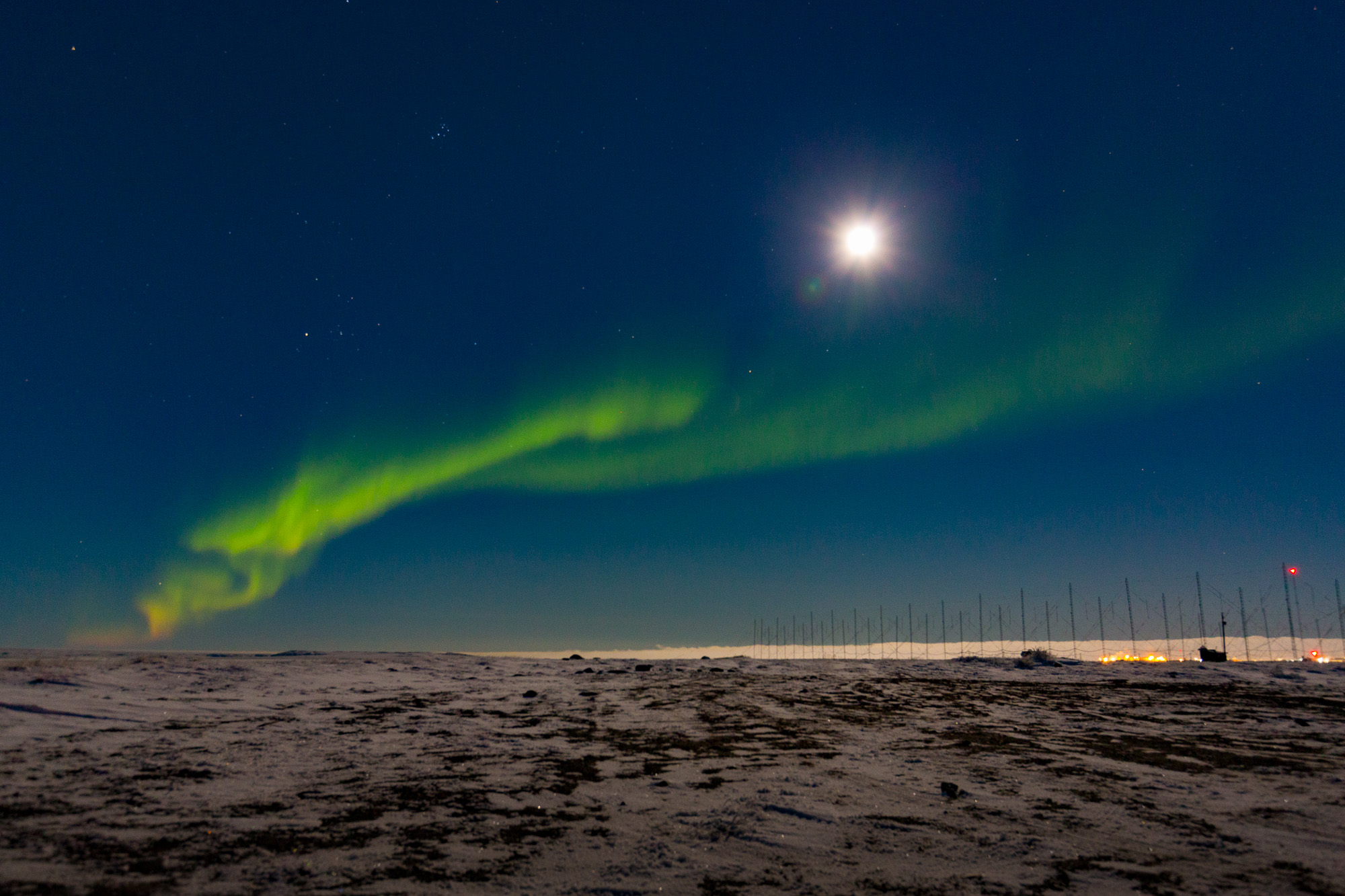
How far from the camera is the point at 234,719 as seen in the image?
1323 cm

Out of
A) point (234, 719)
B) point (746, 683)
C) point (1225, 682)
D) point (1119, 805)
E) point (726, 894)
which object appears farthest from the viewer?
point (1225, 682)

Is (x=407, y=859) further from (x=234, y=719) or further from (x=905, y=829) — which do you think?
(x=234, y=719)

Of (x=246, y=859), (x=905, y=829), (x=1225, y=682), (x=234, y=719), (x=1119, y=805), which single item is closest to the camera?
(x=246, y=859)

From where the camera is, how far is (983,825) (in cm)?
706

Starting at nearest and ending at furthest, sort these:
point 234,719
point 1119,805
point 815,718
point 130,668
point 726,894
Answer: point 726,894 → point 1119,805 → point 234,719 → point 815,718 → point 130,668

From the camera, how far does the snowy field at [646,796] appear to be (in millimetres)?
5594

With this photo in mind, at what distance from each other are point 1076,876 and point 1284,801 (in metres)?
4.32

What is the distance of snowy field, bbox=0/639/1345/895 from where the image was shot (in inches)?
220

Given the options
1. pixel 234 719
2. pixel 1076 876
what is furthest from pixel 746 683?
pixel 1076 876

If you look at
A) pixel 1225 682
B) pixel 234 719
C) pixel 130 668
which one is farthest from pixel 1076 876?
pixel 1225 682

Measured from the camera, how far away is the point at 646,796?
8.01 meters

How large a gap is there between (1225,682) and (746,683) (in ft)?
65.2

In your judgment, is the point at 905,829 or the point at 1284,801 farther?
the point at 1284,801

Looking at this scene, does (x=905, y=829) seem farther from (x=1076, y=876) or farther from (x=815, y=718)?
(x=815, y=718)
